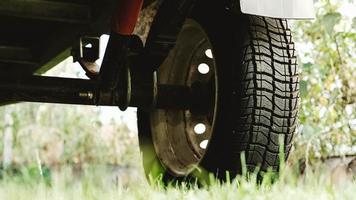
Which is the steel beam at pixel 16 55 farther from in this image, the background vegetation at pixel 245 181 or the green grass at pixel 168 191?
the green grass at pixel 168 191

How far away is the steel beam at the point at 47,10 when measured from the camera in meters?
2.64

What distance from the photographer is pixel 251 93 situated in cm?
231

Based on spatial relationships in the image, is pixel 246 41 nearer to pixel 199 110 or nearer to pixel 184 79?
pixel 199 110

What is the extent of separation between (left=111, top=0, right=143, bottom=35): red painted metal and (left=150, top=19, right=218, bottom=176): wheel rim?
1.68ft

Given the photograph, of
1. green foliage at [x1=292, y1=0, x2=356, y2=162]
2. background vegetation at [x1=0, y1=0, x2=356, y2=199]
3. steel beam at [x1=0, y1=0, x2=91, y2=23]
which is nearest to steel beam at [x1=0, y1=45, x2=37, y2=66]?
background vegetation at [x1=0, y1=0, x2=356, y2=199]

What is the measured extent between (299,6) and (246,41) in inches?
11.8

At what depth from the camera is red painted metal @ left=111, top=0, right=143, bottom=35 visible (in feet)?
7.17

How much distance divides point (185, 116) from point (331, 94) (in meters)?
2.38

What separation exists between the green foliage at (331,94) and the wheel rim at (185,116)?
6.48ft

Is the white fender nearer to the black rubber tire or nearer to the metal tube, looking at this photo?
the black rubber tire

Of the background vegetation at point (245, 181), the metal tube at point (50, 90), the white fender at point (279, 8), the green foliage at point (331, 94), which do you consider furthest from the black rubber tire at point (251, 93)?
the green foliage at point (331, 94)

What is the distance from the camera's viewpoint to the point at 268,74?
2348mm

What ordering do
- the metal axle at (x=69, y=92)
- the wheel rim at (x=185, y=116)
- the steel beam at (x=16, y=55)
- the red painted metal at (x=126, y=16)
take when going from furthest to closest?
the steel beam at (x=16, y=55) → the wheel rim at (x=185, y=116) → the metal axle at (x=69, y=92) → the red painted metal at (x=126, y=16)

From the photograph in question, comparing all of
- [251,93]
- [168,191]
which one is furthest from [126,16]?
[168,191]
